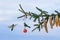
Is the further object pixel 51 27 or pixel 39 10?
pixel 39 10

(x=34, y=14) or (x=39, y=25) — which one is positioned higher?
(x=34, y=14)

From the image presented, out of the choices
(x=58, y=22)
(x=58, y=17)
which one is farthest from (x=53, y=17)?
(x=58, y=22)

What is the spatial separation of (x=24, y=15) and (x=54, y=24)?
3.09 ft

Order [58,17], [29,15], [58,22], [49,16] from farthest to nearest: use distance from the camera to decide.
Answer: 1. [29,15]
2. [49,16]
3. [58,17]
4. [58,22]

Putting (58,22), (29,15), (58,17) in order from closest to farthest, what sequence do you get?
(58,22), (58,17), (29,15)

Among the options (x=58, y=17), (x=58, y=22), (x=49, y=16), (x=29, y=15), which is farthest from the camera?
(x=29, y=15)

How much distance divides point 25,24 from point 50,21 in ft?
3.16

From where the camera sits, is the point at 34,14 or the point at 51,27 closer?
the point at 51,27

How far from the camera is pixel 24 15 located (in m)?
4.40

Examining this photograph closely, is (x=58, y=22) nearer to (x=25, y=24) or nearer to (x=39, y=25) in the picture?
(x=39, y=25)

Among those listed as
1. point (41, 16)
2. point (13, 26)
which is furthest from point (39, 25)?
point (13, 26)

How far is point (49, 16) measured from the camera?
13.7ft

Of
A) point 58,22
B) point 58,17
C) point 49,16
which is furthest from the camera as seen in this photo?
point 49,16

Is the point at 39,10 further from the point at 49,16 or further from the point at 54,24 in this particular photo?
the point at 54,24
